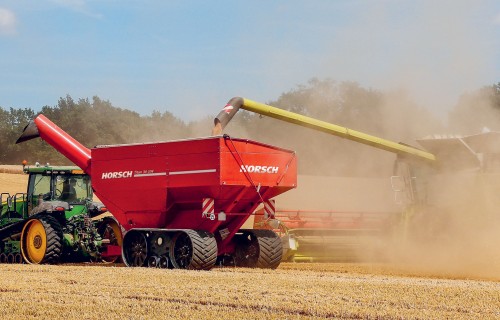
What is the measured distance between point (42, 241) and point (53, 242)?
314 mm

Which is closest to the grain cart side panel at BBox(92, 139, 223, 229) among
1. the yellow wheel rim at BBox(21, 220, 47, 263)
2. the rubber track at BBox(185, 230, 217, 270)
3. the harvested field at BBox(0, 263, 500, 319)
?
the rubber track at BBox(185, 230, 217, 270)

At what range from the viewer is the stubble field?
8148 millimetres

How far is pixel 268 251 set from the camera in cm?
1495

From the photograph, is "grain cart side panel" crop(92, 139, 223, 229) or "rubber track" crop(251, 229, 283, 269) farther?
"rubber track" crop(251, 229, 283, 269)

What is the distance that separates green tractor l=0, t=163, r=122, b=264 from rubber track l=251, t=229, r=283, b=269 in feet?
9.92

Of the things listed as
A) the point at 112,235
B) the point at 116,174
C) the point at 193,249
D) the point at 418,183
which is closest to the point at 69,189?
the point at 112,235

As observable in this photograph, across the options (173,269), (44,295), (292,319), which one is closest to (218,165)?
(173,269)

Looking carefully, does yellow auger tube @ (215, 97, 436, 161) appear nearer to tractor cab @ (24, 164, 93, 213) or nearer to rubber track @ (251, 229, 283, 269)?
rubber track @ (251, 229, 283, 269)

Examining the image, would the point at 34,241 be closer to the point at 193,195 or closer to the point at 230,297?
the point at 193,195

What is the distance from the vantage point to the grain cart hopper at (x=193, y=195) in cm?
1392

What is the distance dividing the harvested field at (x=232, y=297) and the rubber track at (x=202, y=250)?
1.17 m

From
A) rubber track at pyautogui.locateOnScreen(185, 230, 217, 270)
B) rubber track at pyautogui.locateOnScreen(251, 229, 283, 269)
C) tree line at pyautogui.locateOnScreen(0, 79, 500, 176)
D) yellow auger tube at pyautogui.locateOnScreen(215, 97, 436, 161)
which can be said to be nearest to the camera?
rubber track at pyautogui.locateOnScreen(185, 230, 217, 270)

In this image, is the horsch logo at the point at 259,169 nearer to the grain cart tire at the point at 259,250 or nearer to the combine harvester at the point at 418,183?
the grain cart tire at the point at 259,250

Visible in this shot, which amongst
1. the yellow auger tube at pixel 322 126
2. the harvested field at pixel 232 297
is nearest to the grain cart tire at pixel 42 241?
the harvested field at pixel 232 297
